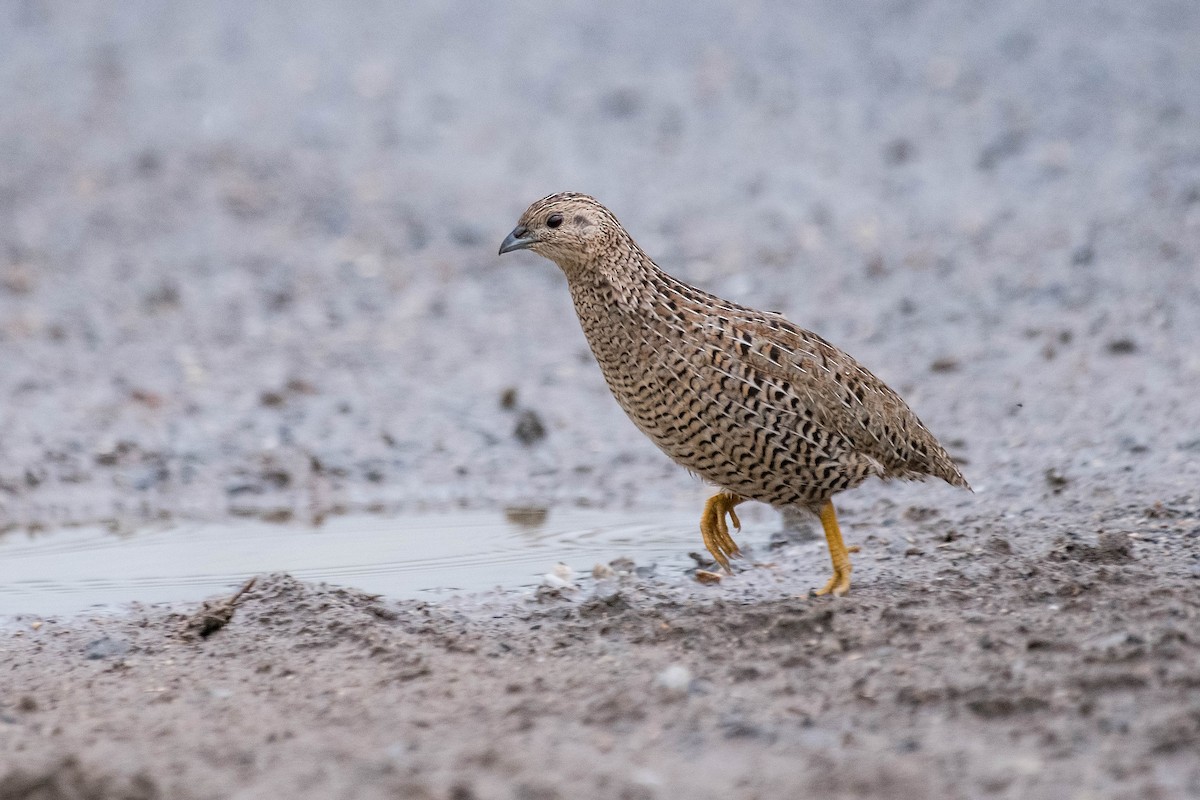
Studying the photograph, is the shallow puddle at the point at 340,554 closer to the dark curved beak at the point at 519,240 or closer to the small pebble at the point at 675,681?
the dark curved beak at the point at 519,240

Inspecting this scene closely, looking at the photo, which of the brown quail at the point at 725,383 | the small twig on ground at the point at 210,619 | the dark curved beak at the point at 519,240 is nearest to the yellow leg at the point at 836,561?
the brown quail at the point at 725,383

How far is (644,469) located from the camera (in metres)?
8.66

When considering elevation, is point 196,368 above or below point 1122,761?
above

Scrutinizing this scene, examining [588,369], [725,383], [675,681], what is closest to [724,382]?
[725,383]

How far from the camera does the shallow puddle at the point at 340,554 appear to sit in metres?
6.97

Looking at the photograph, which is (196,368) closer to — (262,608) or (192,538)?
(192,538)

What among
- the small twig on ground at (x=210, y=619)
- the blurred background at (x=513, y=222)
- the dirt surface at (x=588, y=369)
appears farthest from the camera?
the blurred background at (x=513, y=222)

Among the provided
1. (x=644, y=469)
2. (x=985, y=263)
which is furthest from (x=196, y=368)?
(x=985, y=263)

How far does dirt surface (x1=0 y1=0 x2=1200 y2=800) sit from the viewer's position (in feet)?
15.0

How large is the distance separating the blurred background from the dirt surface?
0.13 feet

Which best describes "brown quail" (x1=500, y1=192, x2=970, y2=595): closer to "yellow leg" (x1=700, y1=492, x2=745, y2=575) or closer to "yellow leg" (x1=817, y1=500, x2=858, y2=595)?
"yellow leg" (x1=817, y1=500, x2=858, y2=595)

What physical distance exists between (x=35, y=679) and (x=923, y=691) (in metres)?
3.09

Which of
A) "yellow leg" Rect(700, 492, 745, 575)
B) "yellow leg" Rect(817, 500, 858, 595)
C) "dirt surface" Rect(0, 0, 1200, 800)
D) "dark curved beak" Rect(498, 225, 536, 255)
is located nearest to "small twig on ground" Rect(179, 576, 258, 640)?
"dirt surface" Rect(0, 0, 1200, 800)

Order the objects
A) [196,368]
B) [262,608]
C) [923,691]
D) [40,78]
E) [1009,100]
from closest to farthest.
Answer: [923,691]
[262,608]
[196,368]
[1009,100]
[40,78]
